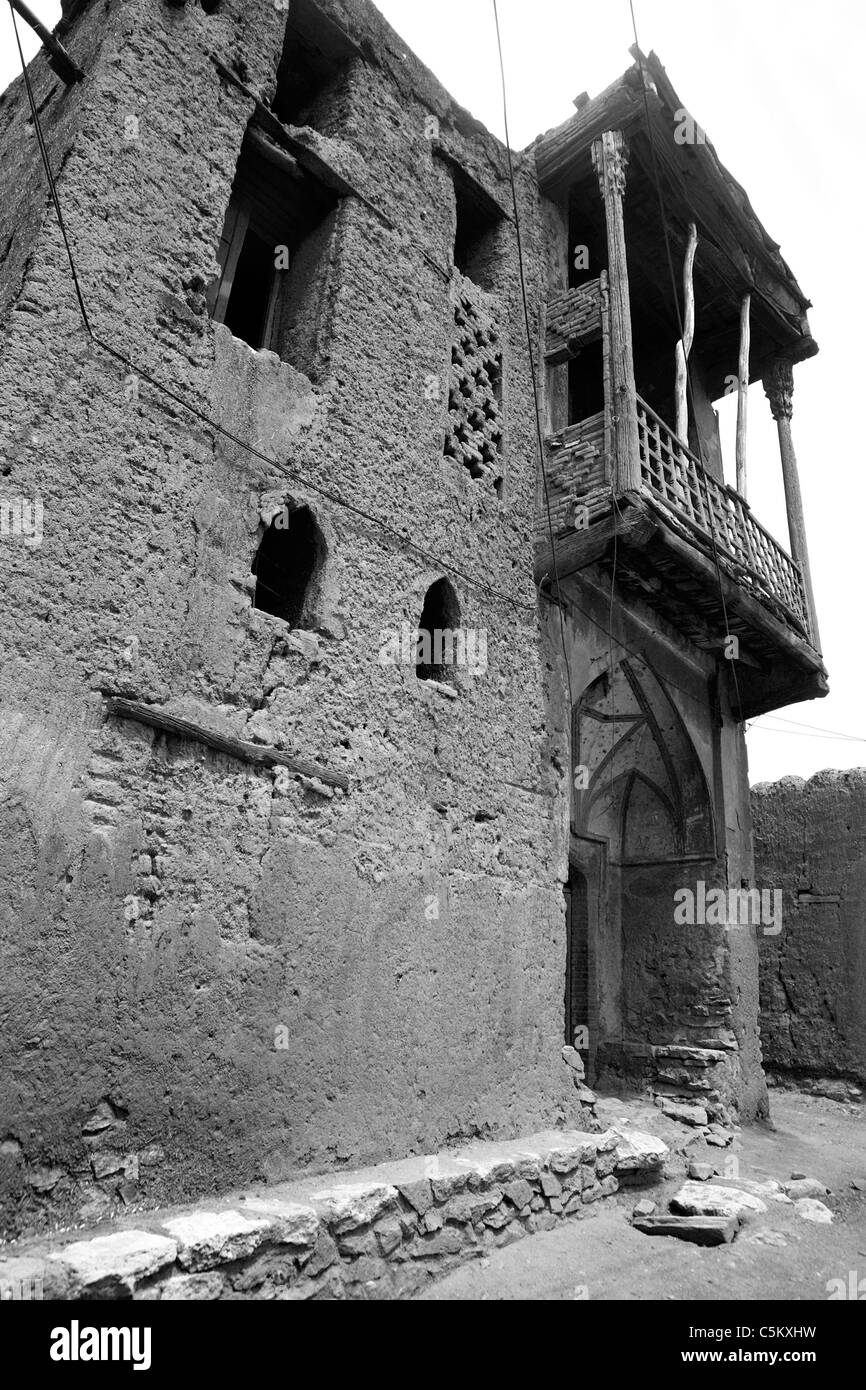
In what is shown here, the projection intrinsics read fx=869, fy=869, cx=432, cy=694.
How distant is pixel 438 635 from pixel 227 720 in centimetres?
210

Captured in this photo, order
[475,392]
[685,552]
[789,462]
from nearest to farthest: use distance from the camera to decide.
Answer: [475,392], [685,552], [789,462]

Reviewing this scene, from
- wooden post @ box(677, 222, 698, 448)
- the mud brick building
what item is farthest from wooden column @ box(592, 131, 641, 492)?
wooden post @ box(677, 222, 698, 448)

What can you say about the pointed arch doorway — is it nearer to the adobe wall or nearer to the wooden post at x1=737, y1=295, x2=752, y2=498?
the adobe wall

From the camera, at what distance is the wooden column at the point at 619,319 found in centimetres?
734

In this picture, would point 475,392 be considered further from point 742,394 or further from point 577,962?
point 577,962

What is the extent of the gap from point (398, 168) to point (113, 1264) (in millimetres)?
7519

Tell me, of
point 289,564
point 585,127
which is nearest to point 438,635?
point 289,564

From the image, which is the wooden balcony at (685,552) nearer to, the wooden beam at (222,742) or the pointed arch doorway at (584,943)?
the pointed arch doorway at (584,943)

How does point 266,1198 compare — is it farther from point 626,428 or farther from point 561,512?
point 626,428

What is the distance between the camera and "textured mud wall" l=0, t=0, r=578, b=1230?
3994 mm

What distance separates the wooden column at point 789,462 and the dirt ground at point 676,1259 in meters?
5.87

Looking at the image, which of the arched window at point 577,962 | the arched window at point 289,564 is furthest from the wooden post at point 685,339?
the arched window at point 577,962

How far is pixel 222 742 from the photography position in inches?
183
